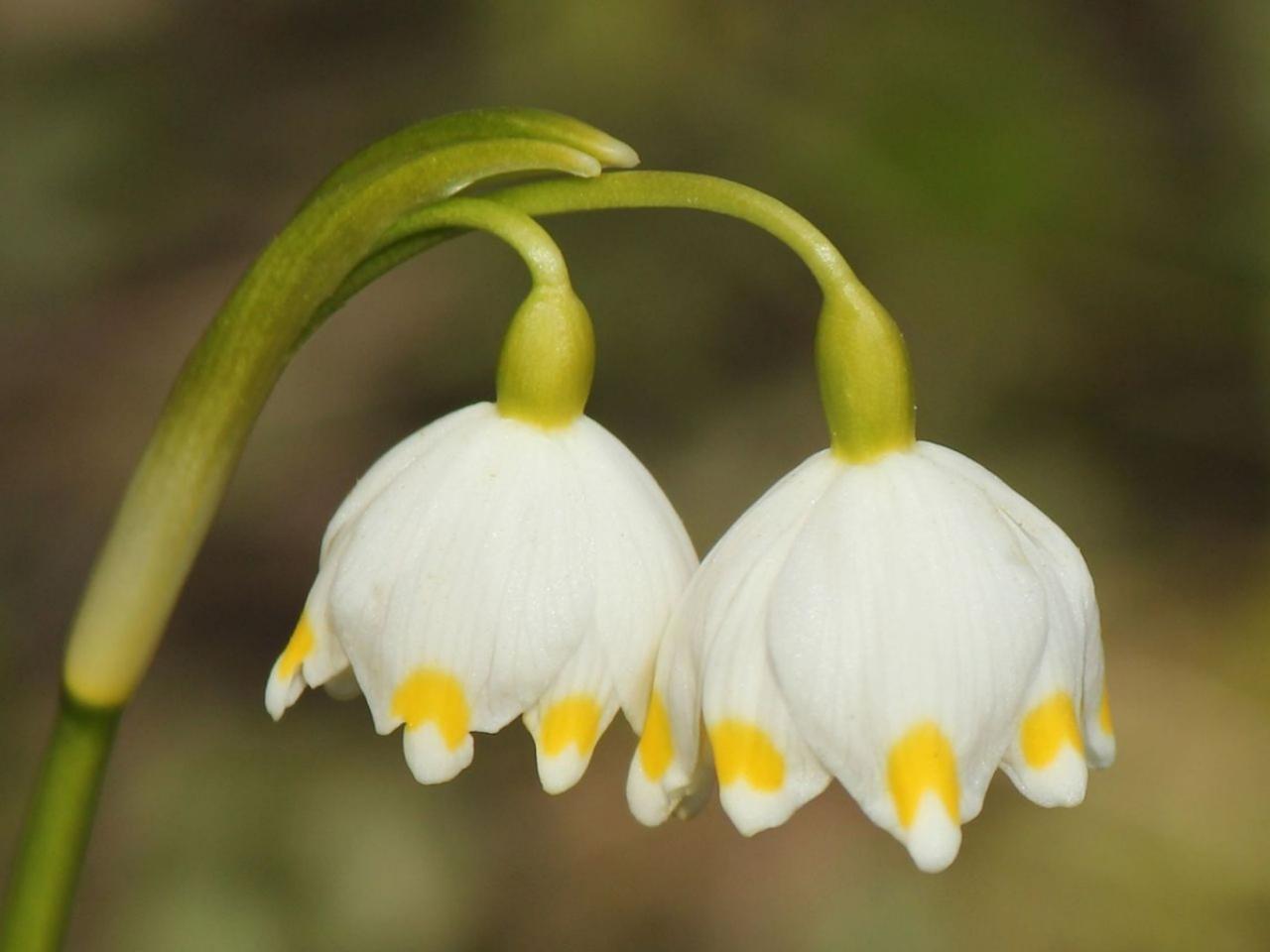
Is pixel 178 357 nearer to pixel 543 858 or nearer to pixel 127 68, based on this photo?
pixel 127 68

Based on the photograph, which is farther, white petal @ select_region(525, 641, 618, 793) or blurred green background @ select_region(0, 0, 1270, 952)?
blurred green background @ select_region(0, 0, 1270, 952)

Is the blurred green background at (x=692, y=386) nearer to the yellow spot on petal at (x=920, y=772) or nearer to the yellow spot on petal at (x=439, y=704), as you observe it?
the yellow spot on petal at (x=439, y=704)

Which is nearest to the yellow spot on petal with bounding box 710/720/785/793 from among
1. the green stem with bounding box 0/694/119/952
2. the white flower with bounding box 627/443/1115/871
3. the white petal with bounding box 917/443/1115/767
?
the white flower with bounding box 627/443/1115/871

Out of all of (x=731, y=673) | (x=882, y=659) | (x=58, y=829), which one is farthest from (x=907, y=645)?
(x=58, y=829)

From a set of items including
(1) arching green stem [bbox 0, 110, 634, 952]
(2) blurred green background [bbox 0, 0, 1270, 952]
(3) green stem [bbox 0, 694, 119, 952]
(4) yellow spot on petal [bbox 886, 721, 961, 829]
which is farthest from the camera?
(2) blurred green background [bbox 0, 0, 1270, 952]

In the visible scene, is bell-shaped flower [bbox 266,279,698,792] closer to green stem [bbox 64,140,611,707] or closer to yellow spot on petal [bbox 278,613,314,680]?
yellow spot on petal [bbox 278,613,314,680]
